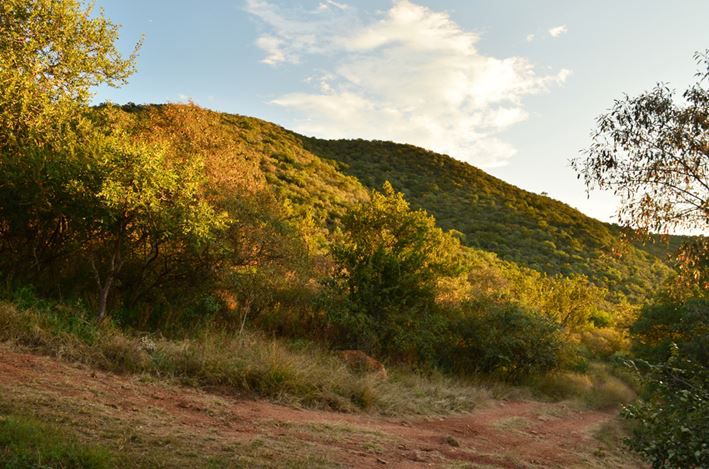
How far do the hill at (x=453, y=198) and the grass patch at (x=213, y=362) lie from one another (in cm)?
1636

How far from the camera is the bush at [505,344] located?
59.8 ft

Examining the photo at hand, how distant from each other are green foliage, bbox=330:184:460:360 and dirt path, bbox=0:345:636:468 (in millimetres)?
4661

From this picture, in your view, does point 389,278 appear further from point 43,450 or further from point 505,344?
point 43,450

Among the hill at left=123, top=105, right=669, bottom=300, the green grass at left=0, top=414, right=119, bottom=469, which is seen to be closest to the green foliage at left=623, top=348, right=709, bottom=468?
the green grass at left=0, top=414, right=119, bottom=469

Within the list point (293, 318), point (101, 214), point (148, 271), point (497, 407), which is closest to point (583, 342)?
point (497, 407)

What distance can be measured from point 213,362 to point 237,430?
307cm

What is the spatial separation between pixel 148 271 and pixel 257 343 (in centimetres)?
370

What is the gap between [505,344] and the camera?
59.5ft

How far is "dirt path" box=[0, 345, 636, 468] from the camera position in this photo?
5961 mm

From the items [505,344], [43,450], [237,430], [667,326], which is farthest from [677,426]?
[667,326]

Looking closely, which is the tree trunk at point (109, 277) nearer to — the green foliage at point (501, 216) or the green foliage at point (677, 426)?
the green foliage at point (677, 426)

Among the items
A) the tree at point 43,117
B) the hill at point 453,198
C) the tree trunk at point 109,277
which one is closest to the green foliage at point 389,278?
the tree trunk at point 109,277

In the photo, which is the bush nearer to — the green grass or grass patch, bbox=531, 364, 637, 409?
grass patch, bbox=531, 364, 637, 409

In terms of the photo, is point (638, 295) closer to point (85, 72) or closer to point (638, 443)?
point (638, 443)
